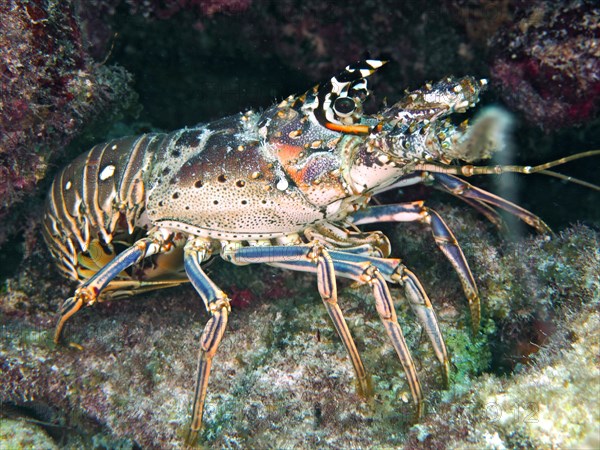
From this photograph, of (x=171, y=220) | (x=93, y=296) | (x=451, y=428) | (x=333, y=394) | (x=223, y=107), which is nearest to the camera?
(x=451, y=428)

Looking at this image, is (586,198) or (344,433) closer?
(344,433)

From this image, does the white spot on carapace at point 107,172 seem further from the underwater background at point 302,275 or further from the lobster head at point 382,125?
the lobster head at point 382,125

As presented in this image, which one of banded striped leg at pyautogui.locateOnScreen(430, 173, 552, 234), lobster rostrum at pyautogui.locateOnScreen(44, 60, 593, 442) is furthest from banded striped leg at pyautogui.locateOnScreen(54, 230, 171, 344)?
banded striped leg at pyautogui.locateOnScreen(430, 173, 552, 234)

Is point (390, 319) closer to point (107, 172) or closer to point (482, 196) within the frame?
point (482, 196)

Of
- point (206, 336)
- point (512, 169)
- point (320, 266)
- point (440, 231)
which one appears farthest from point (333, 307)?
point (512, 169)

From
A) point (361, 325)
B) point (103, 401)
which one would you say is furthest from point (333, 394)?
point (103, 401)

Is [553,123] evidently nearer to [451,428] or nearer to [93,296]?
[451,428]
